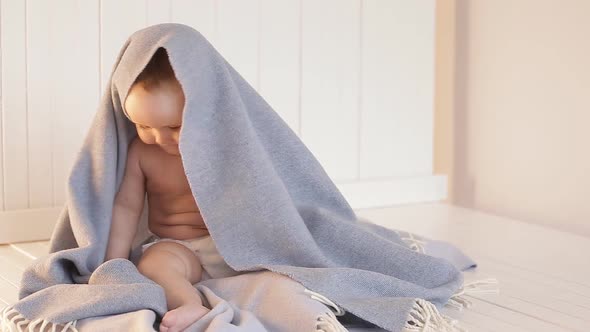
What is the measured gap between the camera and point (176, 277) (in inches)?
65.4

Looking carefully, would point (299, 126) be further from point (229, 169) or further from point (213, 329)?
point (213, 329)

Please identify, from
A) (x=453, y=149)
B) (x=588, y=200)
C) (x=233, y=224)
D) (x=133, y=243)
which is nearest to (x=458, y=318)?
(x=233, y=224)

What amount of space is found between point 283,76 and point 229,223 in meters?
1.08

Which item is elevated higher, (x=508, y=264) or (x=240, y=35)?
(x=240, y=35)

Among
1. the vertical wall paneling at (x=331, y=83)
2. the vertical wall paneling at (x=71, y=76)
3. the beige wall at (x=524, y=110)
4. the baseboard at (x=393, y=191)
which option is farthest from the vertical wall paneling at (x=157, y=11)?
the beige wall at (x=524, y=110)

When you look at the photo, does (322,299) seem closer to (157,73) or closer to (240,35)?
(157,73)

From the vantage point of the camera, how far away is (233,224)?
1702mm

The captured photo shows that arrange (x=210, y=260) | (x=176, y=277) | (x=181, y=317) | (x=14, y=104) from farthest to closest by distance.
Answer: (x=14, y=104), (x=210, y=260), (x=176, y=277), (x=181, y=317)

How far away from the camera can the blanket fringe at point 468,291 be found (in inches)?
70.3

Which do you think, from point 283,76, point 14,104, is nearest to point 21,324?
point 14,104

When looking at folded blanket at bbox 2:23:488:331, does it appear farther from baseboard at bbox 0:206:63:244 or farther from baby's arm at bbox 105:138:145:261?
baseboard at bbox 0:206:63:244

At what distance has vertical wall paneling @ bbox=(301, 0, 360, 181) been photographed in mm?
2768

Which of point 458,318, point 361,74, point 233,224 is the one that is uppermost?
point 361,74

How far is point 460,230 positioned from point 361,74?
578 millimetres
